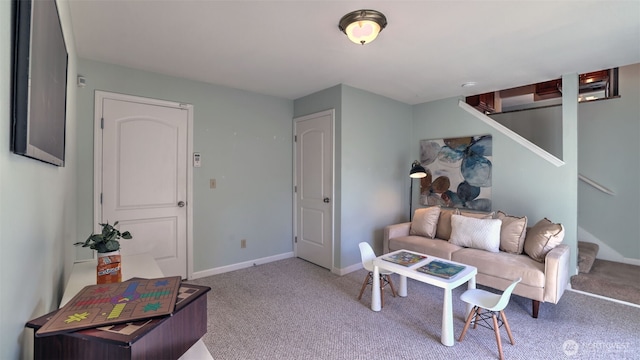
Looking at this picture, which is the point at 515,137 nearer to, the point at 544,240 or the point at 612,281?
the point at 544,240

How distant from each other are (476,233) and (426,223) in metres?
0.66

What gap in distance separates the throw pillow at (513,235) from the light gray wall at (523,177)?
0.62 metres

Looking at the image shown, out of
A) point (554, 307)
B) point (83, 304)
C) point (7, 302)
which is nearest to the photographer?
point (7, 302)

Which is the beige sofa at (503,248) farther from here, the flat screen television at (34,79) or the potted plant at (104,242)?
the flat screen television at (34,79)

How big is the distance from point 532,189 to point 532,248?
1.01 metres

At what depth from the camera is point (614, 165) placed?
4.14m

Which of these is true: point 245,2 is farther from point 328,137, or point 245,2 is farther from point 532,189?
point 532,189

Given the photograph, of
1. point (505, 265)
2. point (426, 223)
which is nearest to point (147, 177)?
point (426, 223)

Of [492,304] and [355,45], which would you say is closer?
[492,304]

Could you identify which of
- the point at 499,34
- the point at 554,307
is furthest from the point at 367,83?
the point at 554,307

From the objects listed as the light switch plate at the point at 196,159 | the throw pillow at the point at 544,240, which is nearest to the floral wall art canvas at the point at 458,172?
the throw pillow at the point at 544,240

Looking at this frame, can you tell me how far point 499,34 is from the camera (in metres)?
2.38

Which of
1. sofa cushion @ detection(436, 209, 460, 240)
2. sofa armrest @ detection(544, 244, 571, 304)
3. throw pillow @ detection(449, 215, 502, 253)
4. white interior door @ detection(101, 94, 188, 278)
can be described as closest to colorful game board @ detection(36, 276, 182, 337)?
white interior door @ detection(101, 94, 188, 278)

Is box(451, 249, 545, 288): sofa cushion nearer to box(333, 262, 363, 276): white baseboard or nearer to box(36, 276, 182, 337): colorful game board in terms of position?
box(333, 262, 363, 276): white baseboard
